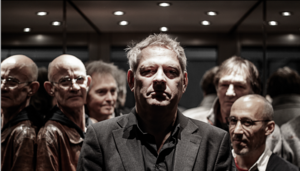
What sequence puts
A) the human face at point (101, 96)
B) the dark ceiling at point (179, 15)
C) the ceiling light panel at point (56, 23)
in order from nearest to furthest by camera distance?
the human face at point (101, 96) < the ceiling light panel at point (56, 23) < the dark ceiling at point (179, 15)

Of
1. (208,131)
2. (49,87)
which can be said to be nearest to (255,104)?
(208,131)

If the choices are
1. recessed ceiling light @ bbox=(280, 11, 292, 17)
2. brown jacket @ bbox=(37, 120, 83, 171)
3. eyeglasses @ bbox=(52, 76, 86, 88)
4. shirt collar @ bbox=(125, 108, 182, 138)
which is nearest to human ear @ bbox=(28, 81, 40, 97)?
eyeglasses @ bbox=(52, 76, 86, 88)

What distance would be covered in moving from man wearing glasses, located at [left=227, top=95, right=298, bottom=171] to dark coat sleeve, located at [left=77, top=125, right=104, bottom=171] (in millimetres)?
1054

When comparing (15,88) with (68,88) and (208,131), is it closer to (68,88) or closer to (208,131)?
(68,88)

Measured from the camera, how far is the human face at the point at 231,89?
105 inches

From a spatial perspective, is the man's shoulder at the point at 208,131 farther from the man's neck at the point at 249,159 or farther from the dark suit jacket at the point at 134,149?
the man's neck at the point at 249,159

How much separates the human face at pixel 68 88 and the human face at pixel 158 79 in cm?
63

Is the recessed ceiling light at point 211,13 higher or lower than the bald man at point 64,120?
higher

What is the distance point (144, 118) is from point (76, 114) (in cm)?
73

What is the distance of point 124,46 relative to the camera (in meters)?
3.33

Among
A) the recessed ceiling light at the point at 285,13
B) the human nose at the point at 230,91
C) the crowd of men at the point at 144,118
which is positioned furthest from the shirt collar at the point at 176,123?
the recessed ceiling light at the point at 285,13

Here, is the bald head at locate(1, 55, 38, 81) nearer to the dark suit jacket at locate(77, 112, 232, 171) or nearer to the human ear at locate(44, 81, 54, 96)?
the human ear at locate(44, 81, 54, 96)

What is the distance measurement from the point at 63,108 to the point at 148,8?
145 centimetres

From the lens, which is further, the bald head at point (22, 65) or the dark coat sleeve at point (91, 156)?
the bald head at point (22, 65)
